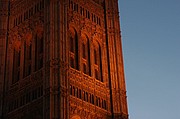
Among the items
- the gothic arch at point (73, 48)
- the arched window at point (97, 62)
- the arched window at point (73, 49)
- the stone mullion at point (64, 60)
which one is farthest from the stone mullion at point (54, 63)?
the arched window at point (97, 62)

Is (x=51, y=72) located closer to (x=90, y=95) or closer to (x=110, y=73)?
(x=90, y=95)

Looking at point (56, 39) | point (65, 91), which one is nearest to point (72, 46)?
point (56, 39)

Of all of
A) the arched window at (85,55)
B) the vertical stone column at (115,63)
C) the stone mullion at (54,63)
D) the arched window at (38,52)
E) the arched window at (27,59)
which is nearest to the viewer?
the stone mullion at (54,63)

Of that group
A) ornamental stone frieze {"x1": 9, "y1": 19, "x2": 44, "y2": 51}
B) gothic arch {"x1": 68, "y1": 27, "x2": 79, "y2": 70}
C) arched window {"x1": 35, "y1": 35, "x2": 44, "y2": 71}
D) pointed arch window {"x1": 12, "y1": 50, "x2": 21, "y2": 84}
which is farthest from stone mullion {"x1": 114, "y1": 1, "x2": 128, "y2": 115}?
pointed arch window {"x1": 12, "y1": 50, "x2": 21, "y2": 84}

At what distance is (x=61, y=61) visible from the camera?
180 ft

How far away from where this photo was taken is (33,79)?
56.4m

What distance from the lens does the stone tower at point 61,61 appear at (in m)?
54.0

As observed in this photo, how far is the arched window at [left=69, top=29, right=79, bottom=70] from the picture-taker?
57.7 metres

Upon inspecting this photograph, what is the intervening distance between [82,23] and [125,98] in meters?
10.5

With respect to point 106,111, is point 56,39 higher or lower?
higher

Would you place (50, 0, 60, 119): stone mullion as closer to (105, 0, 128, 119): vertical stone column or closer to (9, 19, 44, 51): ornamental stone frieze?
(9, 19, 44, 51): ornamental stone frieze

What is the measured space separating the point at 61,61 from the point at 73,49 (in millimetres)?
4441

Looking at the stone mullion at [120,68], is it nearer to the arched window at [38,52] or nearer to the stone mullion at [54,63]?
the stone mullion at [54,63]

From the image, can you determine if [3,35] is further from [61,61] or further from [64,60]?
[61,61]
